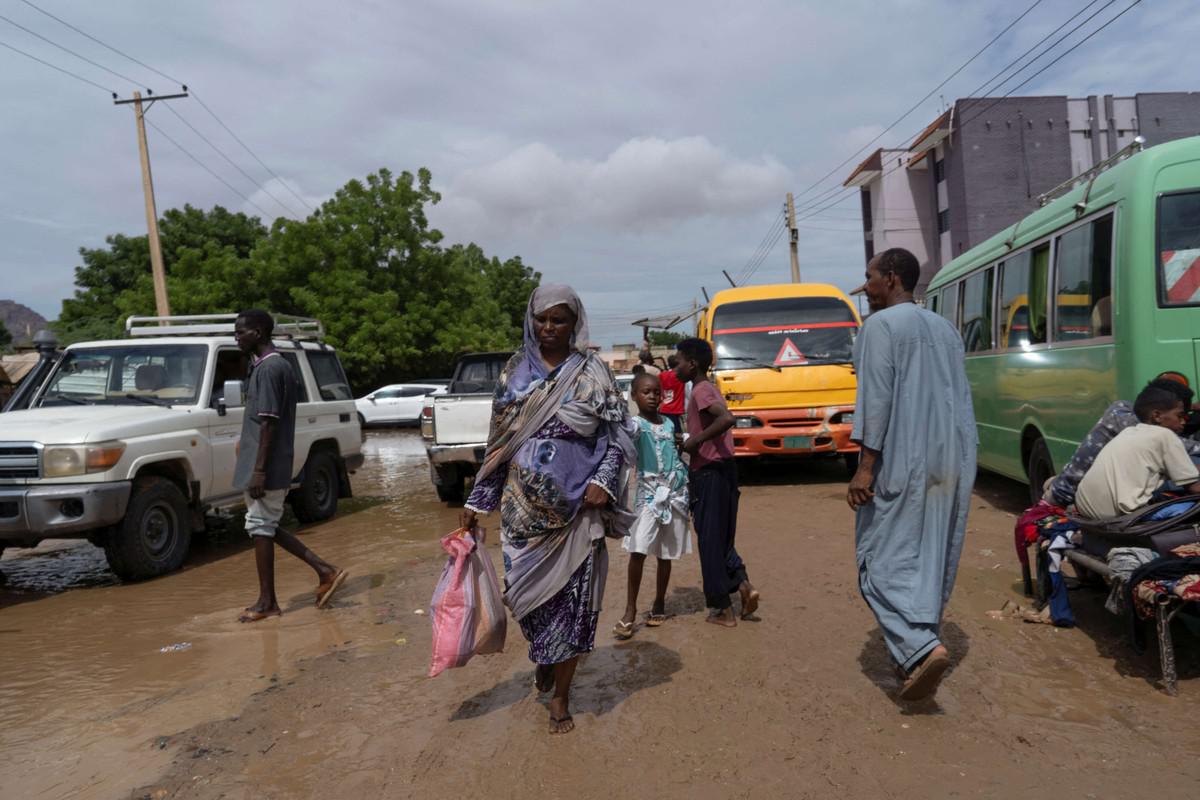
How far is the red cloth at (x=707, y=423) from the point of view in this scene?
484 cm

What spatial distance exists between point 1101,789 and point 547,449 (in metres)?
2.32

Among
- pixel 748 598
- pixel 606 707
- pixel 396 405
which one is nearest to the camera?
pixel 606 707

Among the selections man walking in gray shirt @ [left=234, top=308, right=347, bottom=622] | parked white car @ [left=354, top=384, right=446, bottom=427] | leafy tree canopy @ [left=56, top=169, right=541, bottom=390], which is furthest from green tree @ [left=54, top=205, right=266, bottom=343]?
man walking in gray shirt @ [left=234, top=308, right=347, bottom=622]

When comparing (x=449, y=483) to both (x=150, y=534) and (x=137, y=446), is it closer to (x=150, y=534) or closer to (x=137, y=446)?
(x=150, y=534)

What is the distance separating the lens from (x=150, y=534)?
688cm

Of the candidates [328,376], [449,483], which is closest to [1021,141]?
[449,483]

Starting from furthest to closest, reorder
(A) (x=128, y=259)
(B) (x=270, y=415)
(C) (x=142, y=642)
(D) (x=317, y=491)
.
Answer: (A) (x=128, y=259) → (D) (x=317, y=491) → (B) (x=270, y=415) → (C) (x=142, y=642)

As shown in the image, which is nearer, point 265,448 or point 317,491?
point 265,448

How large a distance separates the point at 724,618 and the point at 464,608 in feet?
6.11

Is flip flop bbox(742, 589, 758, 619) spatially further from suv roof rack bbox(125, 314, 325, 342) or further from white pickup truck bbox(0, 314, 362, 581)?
suv roof rack bbox(125, 314, 325, 342)

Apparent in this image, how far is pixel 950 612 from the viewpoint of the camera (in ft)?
16.6

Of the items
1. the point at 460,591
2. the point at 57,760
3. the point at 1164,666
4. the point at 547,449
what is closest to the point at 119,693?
the point at 57,760

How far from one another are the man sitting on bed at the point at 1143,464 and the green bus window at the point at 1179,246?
128 centimetres

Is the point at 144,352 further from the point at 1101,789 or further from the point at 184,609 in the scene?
the point at 1101,789
